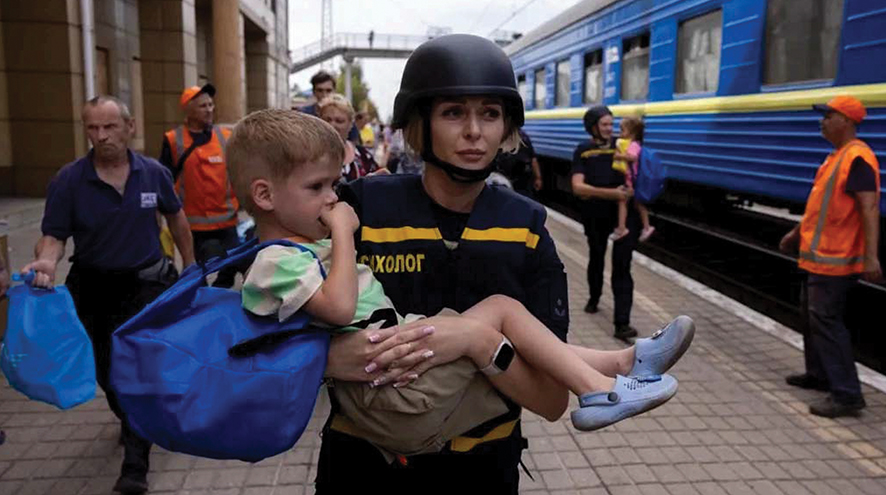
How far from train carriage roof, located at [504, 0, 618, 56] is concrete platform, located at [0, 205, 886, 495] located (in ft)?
25.9

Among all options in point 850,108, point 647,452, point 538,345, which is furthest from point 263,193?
point 850,108

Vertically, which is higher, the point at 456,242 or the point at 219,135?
the point at 219,135

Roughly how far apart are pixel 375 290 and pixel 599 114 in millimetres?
5062

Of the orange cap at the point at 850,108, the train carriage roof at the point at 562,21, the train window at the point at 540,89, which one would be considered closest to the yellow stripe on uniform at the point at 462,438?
the orange cap at the point at 850,108

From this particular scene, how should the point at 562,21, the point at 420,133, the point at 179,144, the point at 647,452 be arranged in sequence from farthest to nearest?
the point at 562,21 < the point at 179,144 < the point at 647,452 < the point at 420,133

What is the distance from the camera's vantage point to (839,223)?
4.59 meters

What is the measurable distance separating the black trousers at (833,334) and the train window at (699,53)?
416 cm

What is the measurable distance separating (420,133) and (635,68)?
31.4 ft

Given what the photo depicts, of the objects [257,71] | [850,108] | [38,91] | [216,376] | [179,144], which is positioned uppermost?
[257,71]

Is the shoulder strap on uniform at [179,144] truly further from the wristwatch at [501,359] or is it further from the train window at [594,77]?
the train window at [594,77]

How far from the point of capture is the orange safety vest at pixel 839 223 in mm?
4531

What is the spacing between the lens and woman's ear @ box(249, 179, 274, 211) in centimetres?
155

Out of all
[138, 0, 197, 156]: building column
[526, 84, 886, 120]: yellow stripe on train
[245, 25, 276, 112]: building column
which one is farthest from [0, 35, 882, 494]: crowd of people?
[245, 25, 276, 112]: building column

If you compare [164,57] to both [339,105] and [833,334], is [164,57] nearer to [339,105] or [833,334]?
[339,105]
